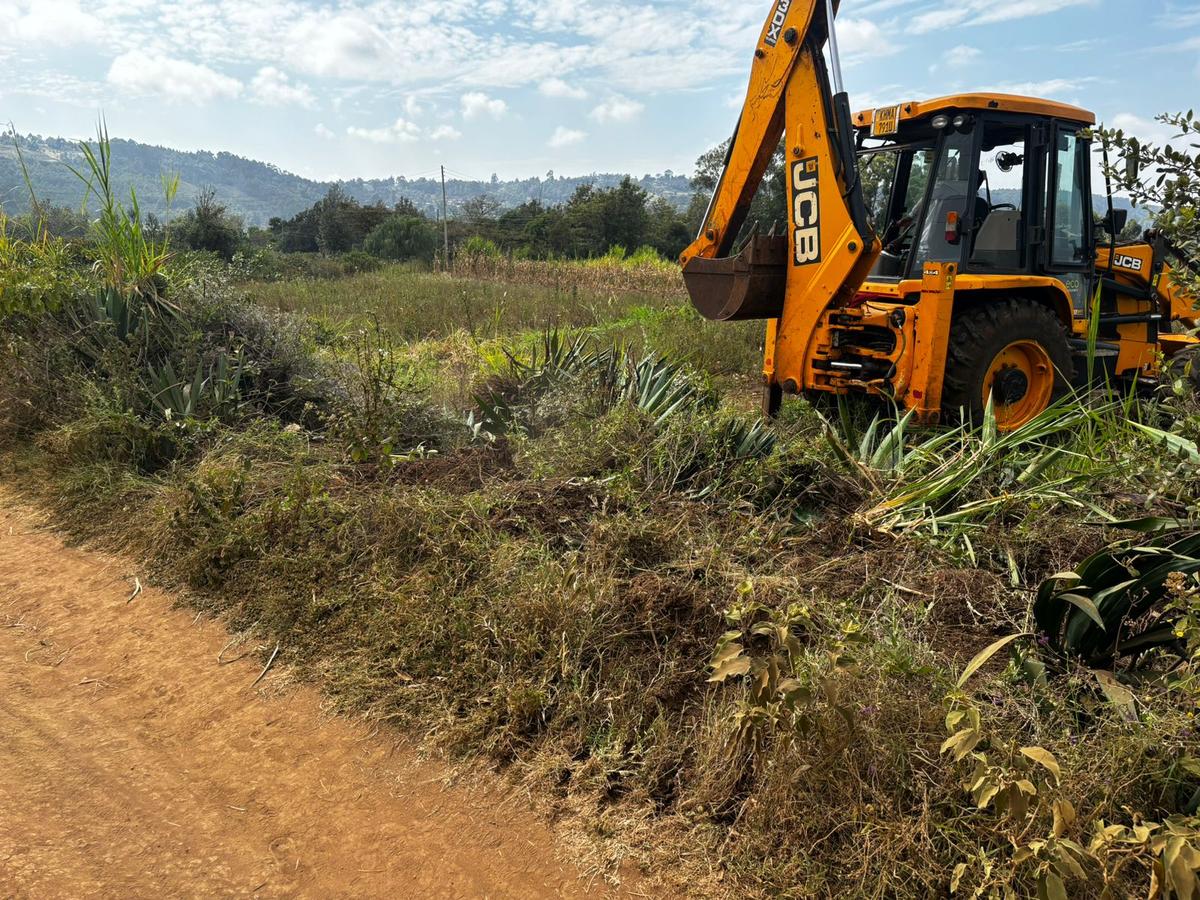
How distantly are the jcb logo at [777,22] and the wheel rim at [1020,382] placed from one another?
2688mm

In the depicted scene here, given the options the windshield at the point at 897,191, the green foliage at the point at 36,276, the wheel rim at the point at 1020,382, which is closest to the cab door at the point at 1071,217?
the wheel rim at the point at 1020,382

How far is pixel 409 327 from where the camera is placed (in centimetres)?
1155

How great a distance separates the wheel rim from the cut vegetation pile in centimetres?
100

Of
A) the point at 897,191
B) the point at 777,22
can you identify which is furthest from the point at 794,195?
the point at 897,191

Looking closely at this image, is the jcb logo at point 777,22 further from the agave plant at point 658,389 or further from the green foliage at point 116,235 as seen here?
the green foliage at point 116,235

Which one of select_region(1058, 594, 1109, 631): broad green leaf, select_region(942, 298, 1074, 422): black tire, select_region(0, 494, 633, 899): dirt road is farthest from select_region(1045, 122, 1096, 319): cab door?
select_region(0, 494, 633, 899): dirt road

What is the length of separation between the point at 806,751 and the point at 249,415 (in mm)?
4607

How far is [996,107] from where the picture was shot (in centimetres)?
578

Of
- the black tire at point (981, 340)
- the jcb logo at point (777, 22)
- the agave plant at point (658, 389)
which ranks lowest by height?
the agave plant at point (658, 389)

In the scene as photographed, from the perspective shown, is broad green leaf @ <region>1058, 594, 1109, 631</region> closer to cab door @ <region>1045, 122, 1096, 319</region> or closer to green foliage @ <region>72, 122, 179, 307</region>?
cab door @ <region>1045, 122, 1096, 319</region>

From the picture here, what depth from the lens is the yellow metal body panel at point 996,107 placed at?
5.73m

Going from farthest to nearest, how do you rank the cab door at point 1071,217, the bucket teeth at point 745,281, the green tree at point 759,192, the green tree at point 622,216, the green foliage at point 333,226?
the green foliage at point 333,226, the green tree at point 622,216, the green tree at point 759,192, the cab door at point 1071,217, the bucket teeth at point 745,281

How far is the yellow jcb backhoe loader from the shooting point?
514cm

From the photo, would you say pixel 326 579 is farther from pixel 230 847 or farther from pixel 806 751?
pixel 806 751
